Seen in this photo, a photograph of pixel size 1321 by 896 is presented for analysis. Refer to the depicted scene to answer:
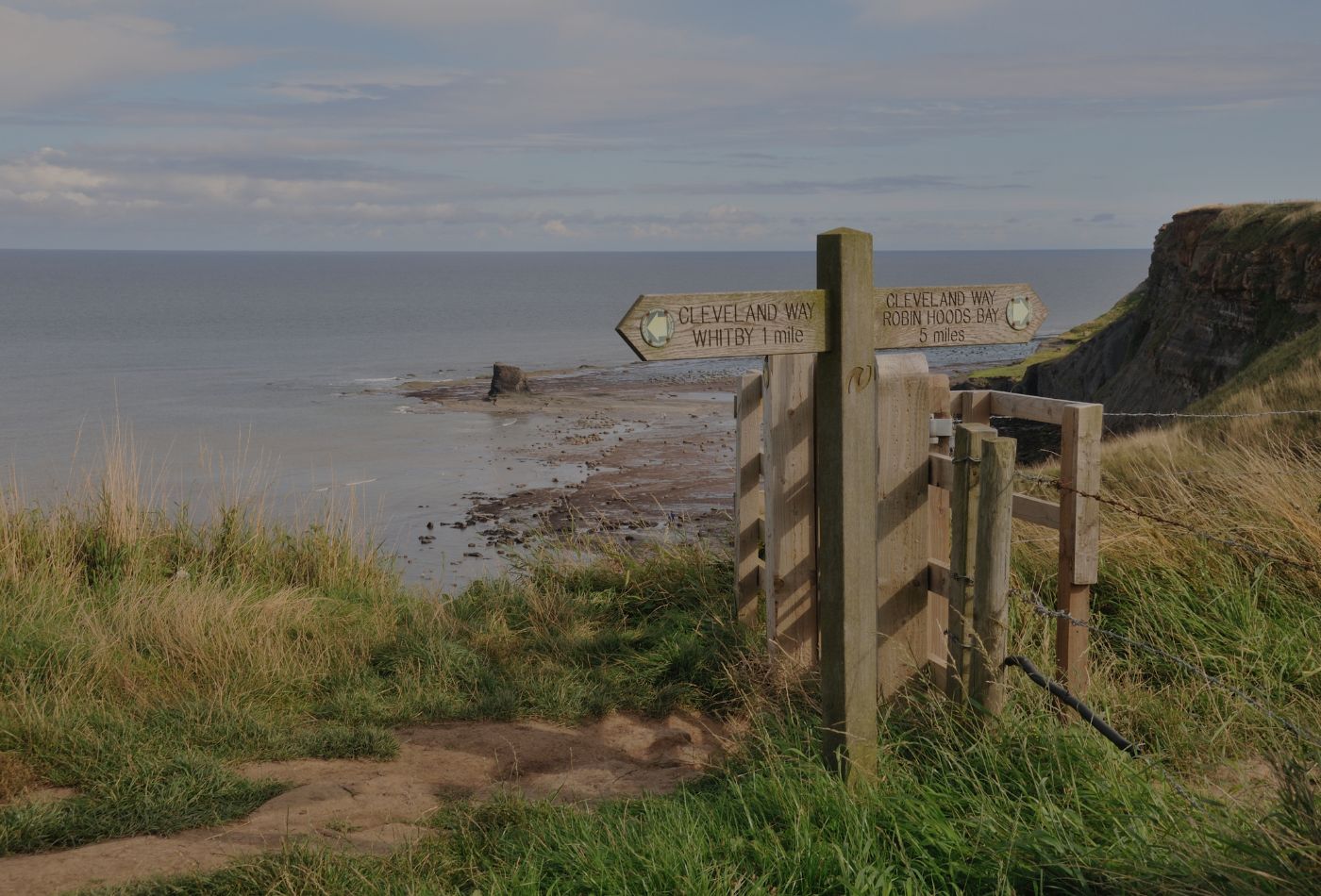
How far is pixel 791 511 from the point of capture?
19.6ft

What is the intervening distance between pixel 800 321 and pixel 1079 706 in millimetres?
1632

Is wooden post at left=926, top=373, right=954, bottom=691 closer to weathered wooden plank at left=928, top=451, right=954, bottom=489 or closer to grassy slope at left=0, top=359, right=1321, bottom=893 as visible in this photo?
weathered wooden plank at left=928, top=451, right=954, bottom=489

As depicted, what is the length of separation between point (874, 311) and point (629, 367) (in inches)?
1938

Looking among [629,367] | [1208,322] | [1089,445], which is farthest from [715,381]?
[1089,445]

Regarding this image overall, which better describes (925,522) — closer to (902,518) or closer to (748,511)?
(902,518)

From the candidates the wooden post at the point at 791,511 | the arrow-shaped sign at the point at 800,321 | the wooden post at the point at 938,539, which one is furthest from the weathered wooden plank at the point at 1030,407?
the wooden post at the point at 791,511

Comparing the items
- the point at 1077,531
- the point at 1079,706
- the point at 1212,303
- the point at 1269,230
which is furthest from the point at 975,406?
the point at 1212,303

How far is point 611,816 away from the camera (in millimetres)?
3959

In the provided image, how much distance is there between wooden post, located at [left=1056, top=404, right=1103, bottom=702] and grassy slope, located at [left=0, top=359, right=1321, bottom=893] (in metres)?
0.20

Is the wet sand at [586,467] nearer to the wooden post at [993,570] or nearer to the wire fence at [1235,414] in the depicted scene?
the wire fence at [1235,414]

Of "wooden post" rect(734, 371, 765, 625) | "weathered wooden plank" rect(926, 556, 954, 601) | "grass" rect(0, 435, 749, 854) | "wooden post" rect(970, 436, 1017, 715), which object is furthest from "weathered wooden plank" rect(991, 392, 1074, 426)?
"grass" rect(0, 435, 749, 854)

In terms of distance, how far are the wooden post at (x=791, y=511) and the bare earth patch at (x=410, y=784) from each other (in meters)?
0.71

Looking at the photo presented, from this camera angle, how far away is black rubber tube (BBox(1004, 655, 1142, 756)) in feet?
11.8

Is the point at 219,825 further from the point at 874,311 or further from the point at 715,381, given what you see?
the point at 715,381
